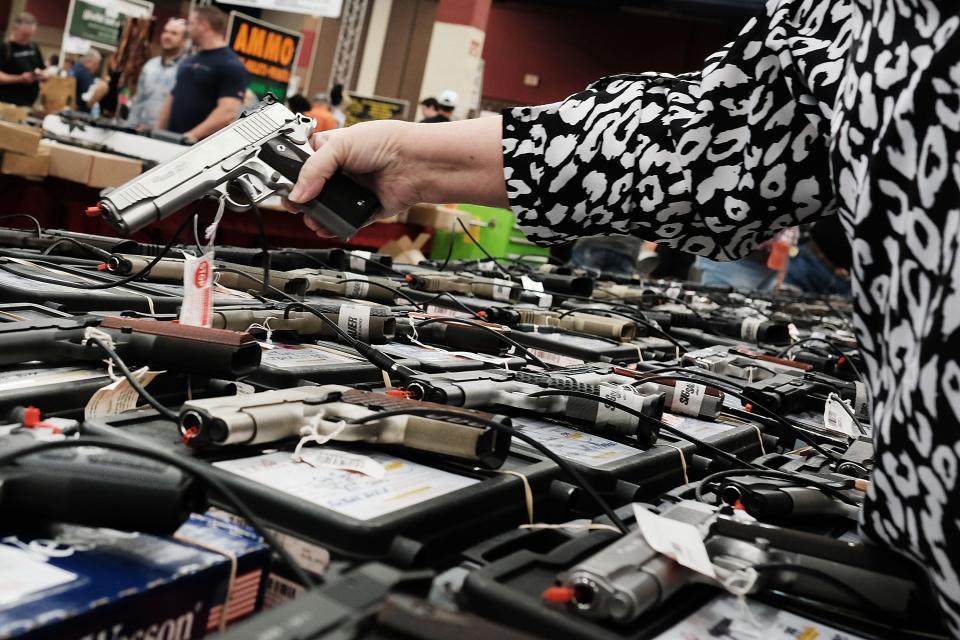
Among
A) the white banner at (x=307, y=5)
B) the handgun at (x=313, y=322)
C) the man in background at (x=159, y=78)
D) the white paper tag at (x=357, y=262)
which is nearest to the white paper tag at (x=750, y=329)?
the white paper tag at (x=357, y=262)

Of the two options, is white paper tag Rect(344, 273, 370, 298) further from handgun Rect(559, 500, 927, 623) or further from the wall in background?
the wall in background

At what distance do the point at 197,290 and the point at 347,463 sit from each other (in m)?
0.51

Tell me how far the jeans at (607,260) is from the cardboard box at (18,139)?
332 cm

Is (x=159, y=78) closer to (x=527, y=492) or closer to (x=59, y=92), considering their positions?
(x=59, y=92)

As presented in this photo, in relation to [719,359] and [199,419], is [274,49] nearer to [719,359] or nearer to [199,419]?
[719,359]

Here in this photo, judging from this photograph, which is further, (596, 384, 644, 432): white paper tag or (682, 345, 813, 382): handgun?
(682, 345, 813, 382): handgun

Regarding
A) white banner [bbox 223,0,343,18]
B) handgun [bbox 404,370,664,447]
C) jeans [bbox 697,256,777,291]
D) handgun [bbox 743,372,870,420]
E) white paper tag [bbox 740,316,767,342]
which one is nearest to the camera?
handgun [bbox 404,370,664,447]

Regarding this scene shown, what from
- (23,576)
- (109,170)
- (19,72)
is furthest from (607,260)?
(23,576)

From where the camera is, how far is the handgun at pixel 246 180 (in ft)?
4.41

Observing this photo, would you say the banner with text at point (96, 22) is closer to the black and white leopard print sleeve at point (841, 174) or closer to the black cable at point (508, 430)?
the black and white leopard print sleeve at point (841, 174)

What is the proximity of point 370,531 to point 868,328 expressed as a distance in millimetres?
425

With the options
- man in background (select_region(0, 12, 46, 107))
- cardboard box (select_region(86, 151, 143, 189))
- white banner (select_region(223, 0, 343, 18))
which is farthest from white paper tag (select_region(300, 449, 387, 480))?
man in background (select_region(0, 12, 46, 107))

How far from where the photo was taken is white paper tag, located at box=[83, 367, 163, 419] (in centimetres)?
95

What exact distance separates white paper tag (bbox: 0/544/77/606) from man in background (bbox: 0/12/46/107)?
768cm
